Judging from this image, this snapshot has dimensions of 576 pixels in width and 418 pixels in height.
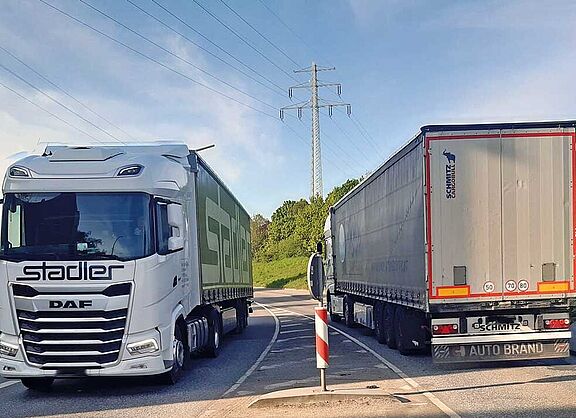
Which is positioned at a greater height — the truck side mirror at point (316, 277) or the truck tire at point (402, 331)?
the truck side mirror at point (316, 277)

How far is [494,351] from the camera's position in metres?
12.2

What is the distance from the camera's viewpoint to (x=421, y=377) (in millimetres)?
11930

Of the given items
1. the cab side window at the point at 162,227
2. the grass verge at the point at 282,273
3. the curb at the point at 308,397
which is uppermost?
the cab side window at the point at 162,227

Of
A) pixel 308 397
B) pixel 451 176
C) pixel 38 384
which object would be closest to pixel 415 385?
pixel 308 397

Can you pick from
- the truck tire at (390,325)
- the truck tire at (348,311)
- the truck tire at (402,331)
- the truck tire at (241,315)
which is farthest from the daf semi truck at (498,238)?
the truck tire at (348,311)

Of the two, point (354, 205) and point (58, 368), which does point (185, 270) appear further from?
point (354, 205)

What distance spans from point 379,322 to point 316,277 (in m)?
7.16

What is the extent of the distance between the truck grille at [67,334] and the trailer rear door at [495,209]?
5.17 metres

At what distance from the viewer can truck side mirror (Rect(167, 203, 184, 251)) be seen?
37.3 ft

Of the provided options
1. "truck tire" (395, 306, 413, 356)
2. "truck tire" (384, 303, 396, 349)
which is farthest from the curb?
"truck tire" (384, 303, 396, 349)

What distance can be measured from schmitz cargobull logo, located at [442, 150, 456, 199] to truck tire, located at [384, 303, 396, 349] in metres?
4.43

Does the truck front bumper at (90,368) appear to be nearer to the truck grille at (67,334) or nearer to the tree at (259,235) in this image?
the truck grille at (67,334)

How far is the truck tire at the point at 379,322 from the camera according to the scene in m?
17.3

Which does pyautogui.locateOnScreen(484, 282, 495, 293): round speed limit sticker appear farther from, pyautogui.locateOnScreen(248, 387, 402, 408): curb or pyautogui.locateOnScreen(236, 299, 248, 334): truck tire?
pyautogui.locateOnScreen(236, 299, 248, 334): truck tire
